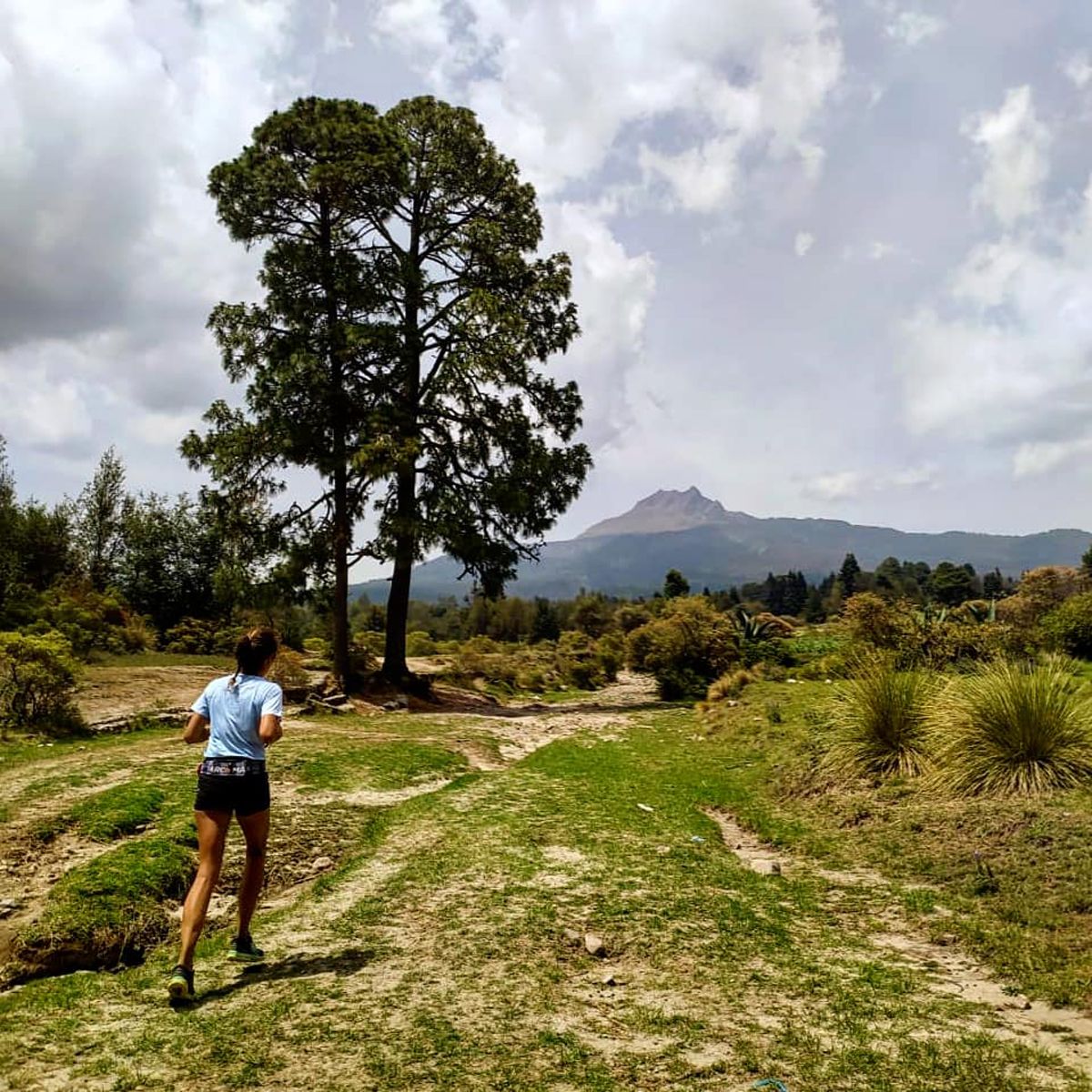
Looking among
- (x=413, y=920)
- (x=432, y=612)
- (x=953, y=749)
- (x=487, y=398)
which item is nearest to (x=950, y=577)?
(x=432, y=612)

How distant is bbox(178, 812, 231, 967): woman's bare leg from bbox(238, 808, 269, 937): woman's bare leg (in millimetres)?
144

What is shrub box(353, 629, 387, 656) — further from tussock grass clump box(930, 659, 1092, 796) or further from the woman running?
the woman running

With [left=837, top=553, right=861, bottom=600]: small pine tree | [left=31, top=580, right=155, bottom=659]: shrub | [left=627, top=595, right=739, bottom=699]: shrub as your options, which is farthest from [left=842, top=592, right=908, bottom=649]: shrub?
[left=837, top=553, right=861, bottom=600]: small pine tree

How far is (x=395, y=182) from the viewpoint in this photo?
21.0 meters

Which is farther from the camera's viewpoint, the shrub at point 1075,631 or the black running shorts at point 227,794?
the shrub at point 1075,631

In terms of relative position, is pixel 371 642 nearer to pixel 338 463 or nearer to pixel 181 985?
pixel 338 463

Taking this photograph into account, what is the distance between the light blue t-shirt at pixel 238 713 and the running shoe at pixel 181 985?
3.93 ft

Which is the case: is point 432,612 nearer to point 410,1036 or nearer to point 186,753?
point 186,753

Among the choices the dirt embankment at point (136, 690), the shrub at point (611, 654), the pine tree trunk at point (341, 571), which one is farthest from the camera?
the shrub at point (611, 654)

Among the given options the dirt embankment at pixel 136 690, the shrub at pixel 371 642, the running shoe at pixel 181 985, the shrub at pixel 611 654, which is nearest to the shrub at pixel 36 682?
the dirt embankment at pixel 136 690

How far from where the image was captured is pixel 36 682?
1275 cm

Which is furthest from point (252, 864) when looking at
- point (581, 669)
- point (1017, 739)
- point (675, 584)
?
point (675, 584)

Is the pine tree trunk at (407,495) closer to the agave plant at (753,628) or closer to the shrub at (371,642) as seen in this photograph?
the shrub at (371,642)

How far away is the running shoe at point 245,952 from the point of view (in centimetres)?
462
